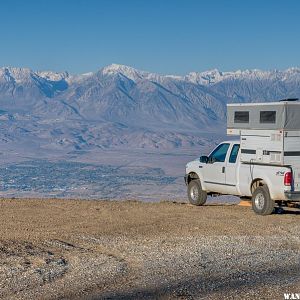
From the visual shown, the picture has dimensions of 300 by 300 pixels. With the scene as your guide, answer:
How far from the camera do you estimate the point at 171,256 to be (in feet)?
37.1

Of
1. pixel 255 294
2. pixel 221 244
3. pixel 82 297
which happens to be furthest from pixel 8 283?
pixel 221 244

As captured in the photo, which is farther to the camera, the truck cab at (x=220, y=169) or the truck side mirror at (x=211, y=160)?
the truck side mirror at (x=211, y=160)

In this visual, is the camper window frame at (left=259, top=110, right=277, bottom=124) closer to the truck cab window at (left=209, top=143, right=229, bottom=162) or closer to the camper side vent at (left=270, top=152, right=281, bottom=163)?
the camper side vent at (left=270, top=152, right=281, bottom=163)

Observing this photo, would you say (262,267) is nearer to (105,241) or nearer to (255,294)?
(255,294)

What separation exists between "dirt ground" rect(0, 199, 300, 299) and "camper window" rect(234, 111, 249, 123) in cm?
219

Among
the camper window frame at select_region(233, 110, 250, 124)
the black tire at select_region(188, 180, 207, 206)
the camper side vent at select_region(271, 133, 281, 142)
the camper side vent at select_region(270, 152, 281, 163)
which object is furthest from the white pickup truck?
the camper window frame at select_region(233, 110, 250, 124)

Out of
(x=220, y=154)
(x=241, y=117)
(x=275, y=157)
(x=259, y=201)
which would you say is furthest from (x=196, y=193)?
(x=275, y=157)

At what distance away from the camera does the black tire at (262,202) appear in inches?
A: 665

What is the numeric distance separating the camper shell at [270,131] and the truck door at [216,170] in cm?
113

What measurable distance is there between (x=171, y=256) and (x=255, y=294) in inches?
104

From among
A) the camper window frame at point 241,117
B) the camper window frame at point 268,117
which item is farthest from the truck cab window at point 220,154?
the camper window frame at point 268,117

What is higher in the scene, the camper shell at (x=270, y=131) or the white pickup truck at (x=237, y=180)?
the camper shell at (x=270, y=131)

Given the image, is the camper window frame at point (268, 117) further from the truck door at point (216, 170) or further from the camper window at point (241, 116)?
the truck door at point (216, 170)

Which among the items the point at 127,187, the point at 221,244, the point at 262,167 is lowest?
the point at 127,187
